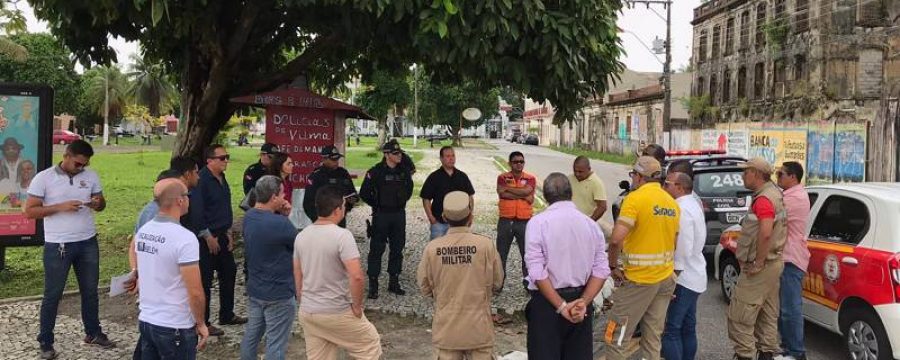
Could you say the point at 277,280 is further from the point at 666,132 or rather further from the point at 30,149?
the point at 666,132

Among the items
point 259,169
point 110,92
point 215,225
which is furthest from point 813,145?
point 110,92

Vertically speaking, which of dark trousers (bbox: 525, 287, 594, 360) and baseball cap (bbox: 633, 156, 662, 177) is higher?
baseball cap (bbox: 633, 156, 662, 177)

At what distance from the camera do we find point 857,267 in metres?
5.34

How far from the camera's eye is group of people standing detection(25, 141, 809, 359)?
3.92 metres

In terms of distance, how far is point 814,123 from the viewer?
83.8 ft

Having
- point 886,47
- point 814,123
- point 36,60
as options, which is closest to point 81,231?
point 814,123

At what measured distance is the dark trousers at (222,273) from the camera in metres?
6.20

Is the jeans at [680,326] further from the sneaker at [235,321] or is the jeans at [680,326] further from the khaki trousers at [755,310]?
the sneaker at [235,321]

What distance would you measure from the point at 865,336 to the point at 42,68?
6007cm

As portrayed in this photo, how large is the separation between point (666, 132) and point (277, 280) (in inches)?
1093

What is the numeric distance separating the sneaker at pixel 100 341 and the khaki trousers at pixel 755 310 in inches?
203

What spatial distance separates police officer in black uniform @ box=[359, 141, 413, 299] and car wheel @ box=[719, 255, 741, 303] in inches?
139

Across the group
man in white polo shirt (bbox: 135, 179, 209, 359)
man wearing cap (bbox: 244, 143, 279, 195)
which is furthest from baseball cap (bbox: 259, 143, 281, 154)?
man in white polo shirt (bbox: 135, 179, 209, 359)

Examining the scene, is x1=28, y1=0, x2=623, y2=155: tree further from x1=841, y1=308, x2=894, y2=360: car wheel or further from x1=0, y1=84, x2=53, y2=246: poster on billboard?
x1=841, y1=308, x2=894, y2=360: car wheel
